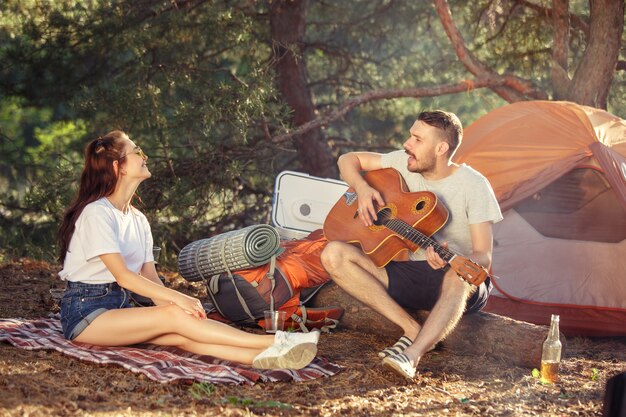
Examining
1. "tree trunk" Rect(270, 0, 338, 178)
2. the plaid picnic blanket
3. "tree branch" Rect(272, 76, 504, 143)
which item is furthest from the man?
"tree trunk" Rect(270, 0, 338, 178)

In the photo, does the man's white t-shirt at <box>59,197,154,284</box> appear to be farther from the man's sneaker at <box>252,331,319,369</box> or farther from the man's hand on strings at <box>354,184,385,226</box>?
the man's hand on strings at <box>354,184,385,226</box>

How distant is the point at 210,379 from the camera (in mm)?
3980

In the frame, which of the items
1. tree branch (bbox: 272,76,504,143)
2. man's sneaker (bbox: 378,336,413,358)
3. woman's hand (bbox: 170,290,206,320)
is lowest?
man's sneaker (bbox: 378,336,413,358)

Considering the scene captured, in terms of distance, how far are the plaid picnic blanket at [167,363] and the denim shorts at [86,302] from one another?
129mm

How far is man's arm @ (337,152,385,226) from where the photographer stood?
16.0 ft

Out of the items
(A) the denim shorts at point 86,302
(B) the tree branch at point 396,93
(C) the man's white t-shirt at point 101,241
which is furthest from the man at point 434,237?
(B) the tree branch at point 396,93

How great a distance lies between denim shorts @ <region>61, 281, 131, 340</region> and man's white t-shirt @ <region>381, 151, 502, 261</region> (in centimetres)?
167

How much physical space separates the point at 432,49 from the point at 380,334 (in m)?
9.16

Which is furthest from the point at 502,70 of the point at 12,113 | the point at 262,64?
the point at 12,113

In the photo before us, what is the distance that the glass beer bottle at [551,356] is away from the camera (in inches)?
174

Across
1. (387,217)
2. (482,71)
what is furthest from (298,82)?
(387,217)

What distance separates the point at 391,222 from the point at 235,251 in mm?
970

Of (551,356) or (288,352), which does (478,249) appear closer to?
Answer: (551,356)

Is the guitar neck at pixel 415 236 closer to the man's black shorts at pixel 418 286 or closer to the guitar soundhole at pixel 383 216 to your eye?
the guitar soundhole at pixel 383 216
